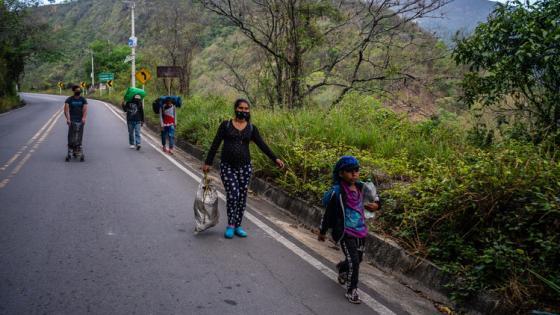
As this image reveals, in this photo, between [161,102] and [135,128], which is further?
[135,128]

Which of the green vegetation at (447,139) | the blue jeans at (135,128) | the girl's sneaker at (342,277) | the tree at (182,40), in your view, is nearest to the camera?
the green vegetation at (447,139)

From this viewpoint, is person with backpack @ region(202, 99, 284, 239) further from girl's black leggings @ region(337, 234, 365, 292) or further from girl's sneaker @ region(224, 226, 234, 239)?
girl's black leggings @ region(337, 234, 365, 292)

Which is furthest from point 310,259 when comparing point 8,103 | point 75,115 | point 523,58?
point 8,103

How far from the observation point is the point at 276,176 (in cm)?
896

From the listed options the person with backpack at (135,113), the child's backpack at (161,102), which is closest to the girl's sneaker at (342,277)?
the child's backpack at (161,102)

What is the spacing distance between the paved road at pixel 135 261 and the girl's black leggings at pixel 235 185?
395 mm

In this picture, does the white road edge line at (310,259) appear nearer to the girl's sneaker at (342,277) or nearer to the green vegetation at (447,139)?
the girl's sneaker at (342,277)

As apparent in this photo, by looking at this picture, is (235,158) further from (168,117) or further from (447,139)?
(168,117)

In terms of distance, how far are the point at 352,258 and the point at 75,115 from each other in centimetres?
985

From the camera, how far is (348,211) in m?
4.55

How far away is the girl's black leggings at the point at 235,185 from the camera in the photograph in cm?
610

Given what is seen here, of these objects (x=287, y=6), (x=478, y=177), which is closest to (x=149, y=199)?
(x=478, y=177)

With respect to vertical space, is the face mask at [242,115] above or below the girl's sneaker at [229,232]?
above

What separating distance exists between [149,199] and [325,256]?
3692 millimetres
